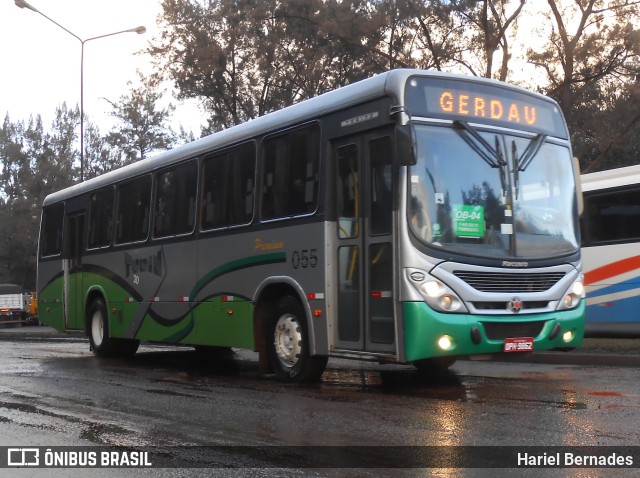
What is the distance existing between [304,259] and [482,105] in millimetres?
2713

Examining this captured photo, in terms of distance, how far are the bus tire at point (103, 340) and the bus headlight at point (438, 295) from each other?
848 cm

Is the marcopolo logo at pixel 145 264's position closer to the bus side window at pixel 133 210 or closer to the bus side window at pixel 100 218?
the bus side window at pixel 133 210

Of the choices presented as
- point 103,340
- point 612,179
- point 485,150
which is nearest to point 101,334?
point 103,340

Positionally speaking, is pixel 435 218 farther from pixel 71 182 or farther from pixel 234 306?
pixel 71 182

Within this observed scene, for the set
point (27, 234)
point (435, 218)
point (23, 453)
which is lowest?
point (23, 453)

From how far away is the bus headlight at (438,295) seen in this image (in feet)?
29.5

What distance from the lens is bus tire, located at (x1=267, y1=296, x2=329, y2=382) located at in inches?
414

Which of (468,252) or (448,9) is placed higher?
(448,9)

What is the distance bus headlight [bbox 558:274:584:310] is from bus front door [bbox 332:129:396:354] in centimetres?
206

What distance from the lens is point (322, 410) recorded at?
8539mm

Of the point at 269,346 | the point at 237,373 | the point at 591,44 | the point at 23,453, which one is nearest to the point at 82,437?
the point at 23,453

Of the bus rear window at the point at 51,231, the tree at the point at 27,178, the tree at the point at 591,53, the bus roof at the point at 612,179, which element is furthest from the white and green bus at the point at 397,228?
the tree at the point at 27,178

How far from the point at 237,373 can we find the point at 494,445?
6774mm

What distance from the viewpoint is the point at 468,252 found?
9203 millimetres
